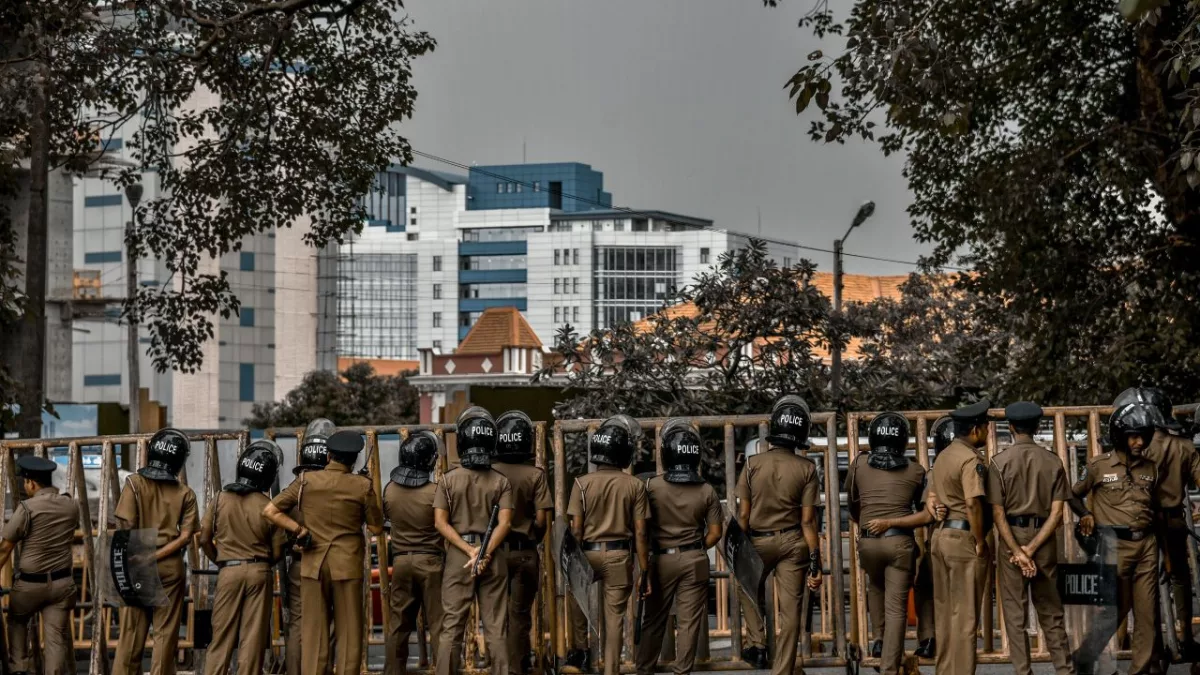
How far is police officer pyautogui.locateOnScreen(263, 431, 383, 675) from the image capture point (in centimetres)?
1191

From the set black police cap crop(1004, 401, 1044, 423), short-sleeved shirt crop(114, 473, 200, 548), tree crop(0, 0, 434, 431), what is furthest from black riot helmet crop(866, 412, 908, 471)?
tree crop(0, 0, 434, 431)

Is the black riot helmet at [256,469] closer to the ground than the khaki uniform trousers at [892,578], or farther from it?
farther from it

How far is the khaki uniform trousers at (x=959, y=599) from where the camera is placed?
37.0 feet

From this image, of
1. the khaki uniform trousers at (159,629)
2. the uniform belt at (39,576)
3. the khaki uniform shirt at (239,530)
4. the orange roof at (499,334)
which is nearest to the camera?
the khaki uniform shirt at (239,530)

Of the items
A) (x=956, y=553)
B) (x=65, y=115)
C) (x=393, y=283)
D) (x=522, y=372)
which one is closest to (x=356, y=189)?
(x=65, y=115)

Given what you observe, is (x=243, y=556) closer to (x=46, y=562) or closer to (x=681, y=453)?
(x=46, y=562)

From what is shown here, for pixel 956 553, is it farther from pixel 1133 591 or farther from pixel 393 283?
pixel 393 283

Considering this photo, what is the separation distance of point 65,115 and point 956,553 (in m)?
12.9

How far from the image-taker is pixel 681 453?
11883 millimetres

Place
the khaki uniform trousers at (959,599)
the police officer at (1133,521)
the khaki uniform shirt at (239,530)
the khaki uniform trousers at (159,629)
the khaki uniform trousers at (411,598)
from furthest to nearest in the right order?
the khaki uniform trousers at (159,629) < the khaki uniform trousers at (411,598) < the khaki uniform shirt at (239,530) < the police officer at (1133,521) < the khaki uniform trousers at (959,599)

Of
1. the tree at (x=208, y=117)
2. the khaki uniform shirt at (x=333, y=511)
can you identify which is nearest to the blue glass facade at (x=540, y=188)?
the tree at (x=208, y=117)

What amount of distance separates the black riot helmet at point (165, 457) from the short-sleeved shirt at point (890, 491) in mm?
5080

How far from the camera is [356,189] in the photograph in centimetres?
2188

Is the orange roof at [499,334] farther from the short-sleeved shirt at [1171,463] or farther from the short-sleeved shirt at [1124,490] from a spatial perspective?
the short-sleeved shirt at [1124,490]
